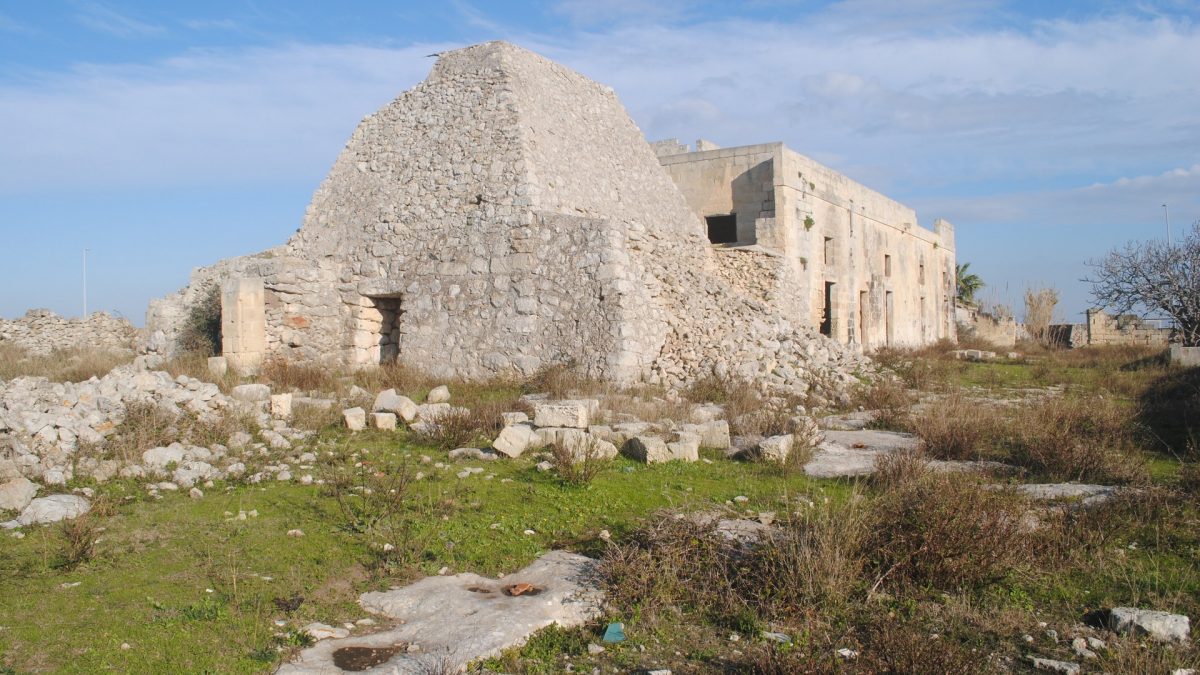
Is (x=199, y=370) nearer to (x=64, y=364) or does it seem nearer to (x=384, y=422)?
(x=64, y=364)

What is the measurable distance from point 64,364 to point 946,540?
15.7 m

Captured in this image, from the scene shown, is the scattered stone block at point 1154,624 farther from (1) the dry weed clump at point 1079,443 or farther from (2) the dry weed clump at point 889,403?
(2) the dry weed clump at point 889,403

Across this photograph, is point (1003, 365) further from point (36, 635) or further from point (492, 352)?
point (36, 635)

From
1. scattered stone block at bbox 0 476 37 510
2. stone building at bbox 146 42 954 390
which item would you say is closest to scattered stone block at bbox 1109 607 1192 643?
scattered stone block at bbox 0 476 37 510

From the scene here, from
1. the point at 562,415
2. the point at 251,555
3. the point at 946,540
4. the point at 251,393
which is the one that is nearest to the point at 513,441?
the point at 562,415

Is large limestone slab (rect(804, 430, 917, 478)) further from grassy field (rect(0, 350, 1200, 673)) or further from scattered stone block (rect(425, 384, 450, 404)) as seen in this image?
scattered stone block (rect(425, 384, 450, 404))

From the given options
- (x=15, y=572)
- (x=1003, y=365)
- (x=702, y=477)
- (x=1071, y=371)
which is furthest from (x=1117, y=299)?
(x=15, y=572)

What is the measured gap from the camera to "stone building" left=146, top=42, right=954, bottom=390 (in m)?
13.2

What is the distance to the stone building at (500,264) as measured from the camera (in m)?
13.2

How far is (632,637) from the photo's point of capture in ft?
14.9

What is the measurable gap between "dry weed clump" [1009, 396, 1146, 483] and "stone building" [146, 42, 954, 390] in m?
4.17

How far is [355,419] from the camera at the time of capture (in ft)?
31.2

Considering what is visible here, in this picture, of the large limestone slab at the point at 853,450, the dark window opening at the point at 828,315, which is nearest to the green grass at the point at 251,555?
the large limestone slab at the point at 853,450

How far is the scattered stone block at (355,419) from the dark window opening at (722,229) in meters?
13.5
